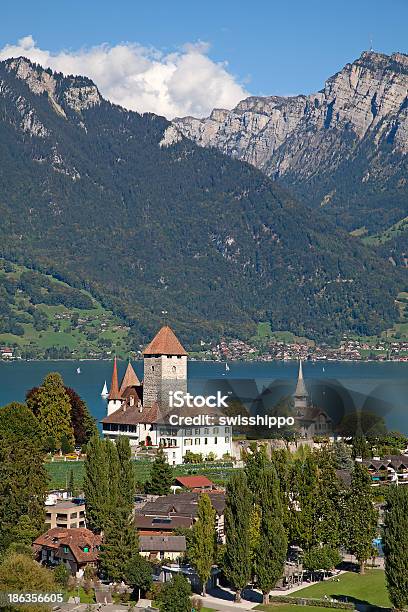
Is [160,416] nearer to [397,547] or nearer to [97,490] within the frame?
[97,490]

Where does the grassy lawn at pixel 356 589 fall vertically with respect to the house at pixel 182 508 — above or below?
below

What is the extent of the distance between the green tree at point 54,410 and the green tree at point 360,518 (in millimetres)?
34134

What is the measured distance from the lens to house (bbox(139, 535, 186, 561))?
74.1m

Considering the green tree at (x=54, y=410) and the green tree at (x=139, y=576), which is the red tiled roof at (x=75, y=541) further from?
the green tree at (x=54, y=410)

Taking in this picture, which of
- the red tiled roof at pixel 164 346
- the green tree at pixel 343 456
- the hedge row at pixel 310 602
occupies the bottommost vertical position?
the hedge row at pixel 310 602

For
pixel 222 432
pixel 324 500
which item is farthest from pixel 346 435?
pixel 324 500

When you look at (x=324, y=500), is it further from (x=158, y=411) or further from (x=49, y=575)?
(x=158, y=411)

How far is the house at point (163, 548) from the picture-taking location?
243 ft

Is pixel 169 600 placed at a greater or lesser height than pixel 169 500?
lesser

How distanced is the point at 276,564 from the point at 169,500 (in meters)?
15.5

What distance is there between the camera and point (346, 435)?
395ft

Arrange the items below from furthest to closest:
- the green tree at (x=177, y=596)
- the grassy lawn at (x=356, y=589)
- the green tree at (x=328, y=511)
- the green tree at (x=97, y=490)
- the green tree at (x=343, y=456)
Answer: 1. the green tree at (x=343, y=456)
2. the green tree at (x=97, y=490)
3. the green tree at (x=328, y=511)
4. the grassy lawn at (x=356, y=589)
5. the green tree at (x=177, y=596)

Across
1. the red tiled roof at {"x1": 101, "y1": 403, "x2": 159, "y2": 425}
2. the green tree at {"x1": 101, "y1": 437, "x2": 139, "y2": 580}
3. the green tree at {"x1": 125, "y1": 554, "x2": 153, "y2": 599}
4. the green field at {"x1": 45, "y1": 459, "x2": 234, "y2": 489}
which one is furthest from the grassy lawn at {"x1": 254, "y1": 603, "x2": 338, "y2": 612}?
the red tiled roof at {"x1": 101, "y1": 403, "x2": 159, "y2": 425}

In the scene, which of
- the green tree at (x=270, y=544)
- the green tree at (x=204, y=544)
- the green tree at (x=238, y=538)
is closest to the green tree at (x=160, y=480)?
the green tree at (x=204, y=544)
